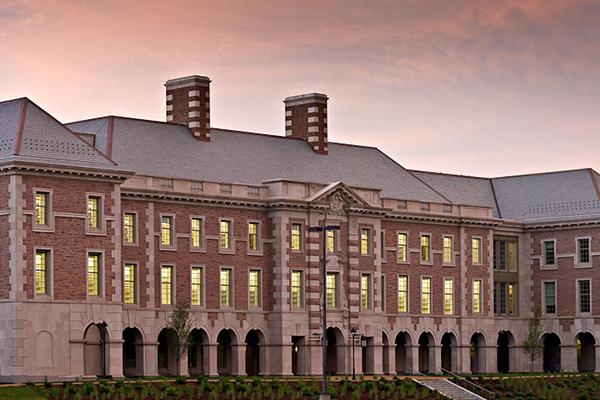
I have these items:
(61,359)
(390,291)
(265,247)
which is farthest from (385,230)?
(61,359)

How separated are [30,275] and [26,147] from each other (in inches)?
254

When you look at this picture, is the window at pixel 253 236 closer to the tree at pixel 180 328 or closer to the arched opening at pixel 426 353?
the tree at pixel 180 328

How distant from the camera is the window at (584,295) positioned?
11650cm

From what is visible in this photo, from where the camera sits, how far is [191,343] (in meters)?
95.3

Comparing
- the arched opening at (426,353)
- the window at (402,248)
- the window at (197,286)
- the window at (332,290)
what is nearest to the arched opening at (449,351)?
the arched opening at (426,353)

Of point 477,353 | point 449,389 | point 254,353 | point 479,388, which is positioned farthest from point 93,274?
point 477,353

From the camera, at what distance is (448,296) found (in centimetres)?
11288

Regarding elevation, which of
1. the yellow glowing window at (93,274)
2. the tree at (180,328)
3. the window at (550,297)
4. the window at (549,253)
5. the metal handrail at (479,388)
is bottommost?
the metal handrail at (479,388)

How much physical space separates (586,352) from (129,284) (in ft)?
128

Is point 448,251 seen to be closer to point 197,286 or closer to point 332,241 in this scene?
point 332,241

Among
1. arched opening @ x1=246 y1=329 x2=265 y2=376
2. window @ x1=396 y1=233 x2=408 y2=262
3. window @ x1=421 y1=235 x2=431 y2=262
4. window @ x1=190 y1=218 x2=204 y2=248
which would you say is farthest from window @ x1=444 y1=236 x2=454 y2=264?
window @ x1=190 y1=218 x2=204 y2=248

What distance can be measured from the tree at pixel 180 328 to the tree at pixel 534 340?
101 feet

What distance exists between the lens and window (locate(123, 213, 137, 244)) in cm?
9262

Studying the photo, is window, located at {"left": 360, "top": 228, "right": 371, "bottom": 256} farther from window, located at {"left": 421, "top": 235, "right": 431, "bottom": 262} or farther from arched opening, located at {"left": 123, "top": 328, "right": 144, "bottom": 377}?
arched opening, located at {"left": 123, "top": 328, "right": 144, "bottom": 377}
